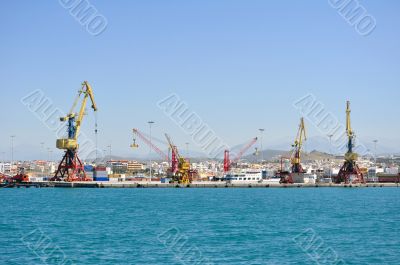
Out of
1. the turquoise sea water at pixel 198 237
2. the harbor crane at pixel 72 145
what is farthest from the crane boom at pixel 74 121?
the turquoise sea water at pixel 198 237

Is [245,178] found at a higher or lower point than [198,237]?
higher

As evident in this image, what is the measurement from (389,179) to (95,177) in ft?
253

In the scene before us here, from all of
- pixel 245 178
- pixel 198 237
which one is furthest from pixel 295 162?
pixel 198 237

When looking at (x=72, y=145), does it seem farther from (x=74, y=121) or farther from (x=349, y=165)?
(x=349, y=165)

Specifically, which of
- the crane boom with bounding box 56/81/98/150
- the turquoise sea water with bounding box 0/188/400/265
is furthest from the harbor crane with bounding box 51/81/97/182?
the turquoise sea water with bounding box 0/188/400/265

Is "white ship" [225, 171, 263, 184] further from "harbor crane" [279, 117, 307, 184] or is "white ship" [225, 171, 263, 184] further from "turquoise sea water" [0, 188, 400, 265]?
"turquoise sea water" [0, 188, 400, 265]

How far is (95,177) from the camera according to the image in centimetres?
14262

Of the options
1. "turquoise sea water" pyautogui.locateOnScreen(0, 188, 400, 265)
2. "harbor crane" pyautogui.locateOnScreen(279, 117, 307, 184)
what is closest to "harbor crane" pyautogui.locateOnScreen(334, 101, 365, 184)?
"harbor crane" pyautogui.locateOnScreen(279, 117, 307, 184)

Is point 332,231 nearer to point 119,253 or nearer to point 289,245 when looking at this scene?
point 289,245

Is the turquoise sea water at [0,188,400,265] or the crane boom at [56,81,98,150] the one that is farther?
the crane boom at [56,81,98,150]

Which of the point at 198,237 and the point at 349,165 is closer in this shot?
the point at 198,237

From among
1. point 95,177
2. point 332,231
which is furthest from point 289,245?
point 95,177

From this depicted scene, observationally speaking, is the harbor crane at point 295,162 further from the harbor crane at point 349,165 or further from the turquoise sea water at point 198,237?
the turquoise sea water at point 198,237

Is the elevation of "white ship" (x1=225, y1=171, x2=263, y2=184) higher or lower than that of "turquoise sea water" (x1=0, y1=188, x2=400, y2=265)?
higher
